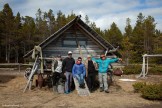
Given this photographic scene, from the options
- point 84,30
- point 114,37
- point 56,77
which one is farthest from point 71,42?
point 114,37

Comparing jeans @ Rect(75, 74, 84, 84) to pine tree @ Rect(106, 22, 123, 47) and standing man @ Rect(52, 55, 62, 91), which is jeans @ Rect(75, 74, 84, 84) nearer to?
standing man @ Rect(52, 55, 62, 91)

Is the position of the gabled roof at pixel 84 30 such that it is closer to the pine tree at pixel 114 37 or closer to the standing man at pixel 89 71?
the standing man at pixel 89 71

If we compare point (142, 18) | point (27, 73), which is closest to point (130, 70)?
point (27, 73)

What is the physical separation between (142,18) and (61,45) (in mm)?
59124

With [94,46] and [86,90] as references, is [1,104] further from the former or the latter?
[94,46]

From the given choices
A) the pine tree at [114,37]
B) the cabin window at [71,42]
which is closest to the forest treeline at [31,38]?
the pine tree at [114,37]

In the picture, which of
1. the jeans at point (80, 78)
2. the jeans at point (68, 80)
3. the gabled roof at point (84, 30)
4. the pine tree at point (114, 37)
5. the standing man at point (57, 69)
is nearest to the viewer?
the jeans at point (80, 78)

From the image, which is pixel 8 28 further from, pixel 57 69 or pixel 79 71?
pixel 79 71

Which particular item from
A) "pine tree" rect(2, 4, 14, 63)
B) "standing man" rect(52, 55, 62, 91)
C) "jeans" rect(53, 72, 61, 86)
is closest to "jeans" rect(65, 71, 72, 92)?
"standing man" rect(52, 55, 62, 91)

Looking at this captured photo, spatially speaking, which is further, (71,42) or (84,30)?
(71,42)

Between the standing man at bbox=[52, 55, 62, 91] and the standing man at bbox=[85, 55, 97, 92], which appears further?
the standing man at bbox=[52, 55, 62, 91]

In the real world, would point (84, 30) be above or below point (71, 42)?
above

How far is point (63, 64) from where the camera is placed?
583 inches

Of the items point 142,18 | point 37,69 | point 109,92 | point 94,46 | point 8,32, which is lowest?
point 109,92
